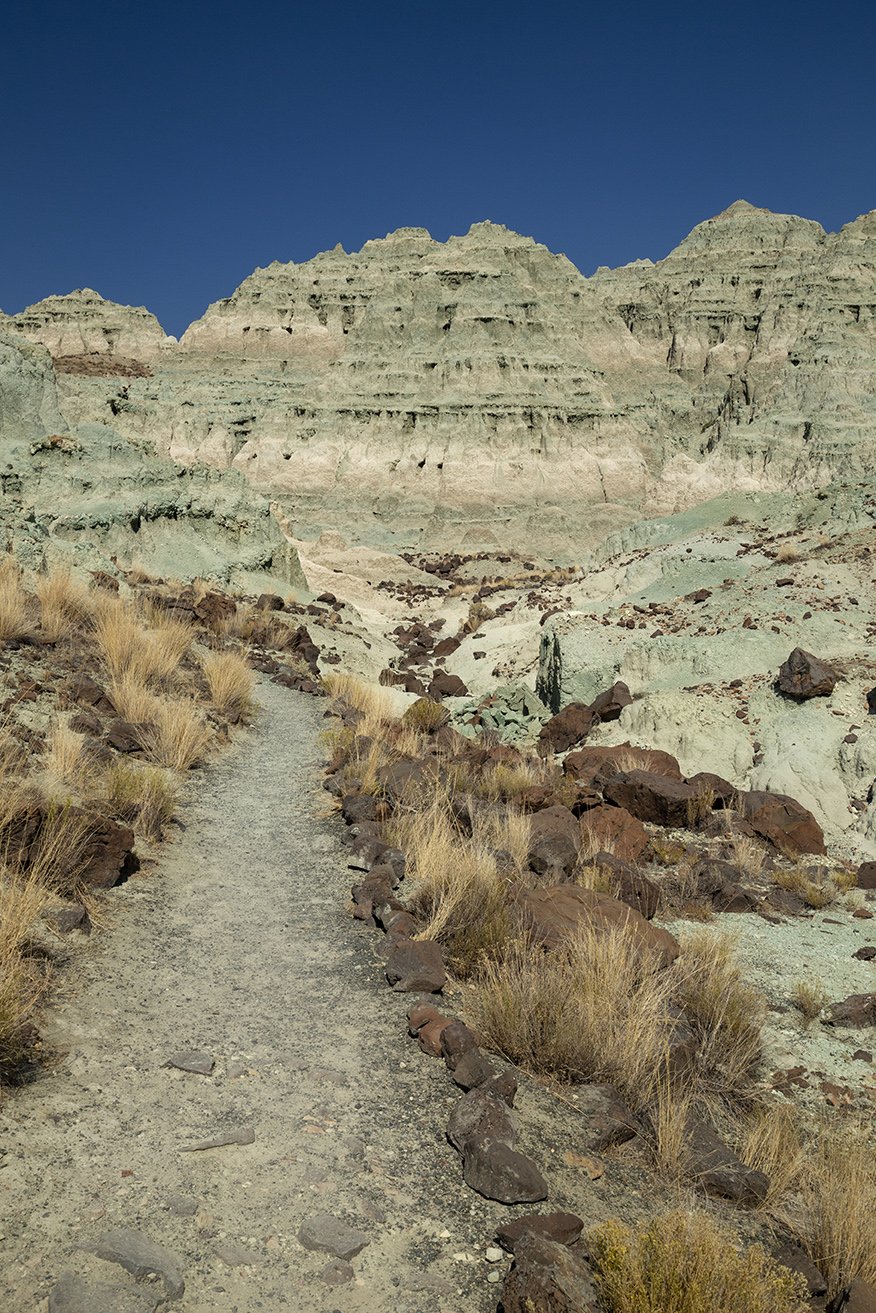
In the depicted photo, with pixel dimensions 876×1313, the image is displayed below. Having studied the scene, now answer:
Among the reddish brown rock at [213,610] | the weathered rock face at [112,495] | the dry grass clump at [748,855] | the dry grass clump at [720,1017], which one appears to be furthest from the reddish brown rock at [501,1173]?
the weathered rock face at [112,495]

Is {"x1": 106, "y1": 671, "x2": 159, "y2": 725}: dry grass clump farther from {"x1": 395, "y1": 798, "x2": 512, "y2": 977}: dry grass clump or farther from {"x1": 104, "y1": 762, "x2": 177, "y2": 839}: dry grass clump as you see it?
{"x1": 395, "y1": 798, "x2": 512, "y2": 977}: dry grass clump

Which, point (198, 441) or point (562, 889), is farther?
point (198, 441)

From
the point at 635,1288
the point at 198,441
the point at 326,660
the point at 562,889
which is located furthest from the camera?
the point at 198,441

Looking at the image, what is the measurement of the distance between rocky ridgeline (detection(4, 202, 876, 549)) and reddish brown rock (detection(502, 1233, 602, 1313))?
179 ft

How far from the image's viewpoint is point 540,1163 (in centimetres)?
363

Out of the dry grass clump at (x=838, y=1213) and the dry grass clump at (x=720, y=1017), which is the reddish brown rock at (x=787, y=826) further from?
the dry grass clump at (x=838, y=1213)

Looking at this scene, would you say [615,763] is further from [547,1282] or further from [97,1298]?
[97,1298]

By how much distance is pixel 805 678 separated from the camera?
1130 cm

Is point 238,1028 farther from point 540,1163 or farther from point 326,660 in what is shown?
point 326,660

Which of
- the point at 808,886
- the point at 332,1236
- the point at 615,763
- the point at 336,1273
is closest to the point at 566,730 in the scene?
the point at 615,763

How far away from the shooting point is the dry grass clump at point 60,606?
10.8 m

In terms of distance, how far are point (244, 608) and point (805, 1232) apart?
713 inches

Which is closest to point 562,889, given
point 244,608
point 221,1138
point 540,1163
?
point 540,1163

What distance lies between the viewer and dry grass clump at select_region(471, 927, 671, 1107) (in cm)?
421
